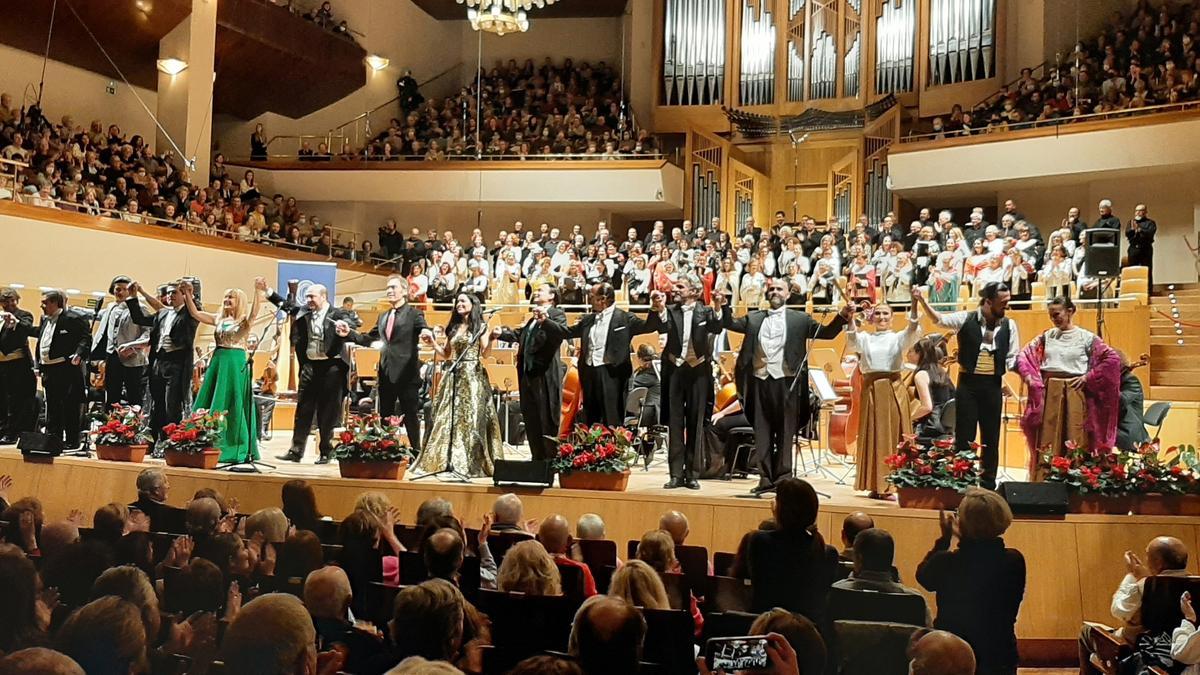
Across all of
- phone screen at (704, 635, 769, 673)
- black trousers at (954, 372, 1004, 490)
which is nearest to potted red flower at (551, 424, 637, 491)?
black trousers at (954, 372, 1004, 490)

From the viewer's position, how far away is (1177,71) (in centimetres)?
1427

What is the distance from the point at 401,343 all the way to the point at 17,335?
329 centimetres

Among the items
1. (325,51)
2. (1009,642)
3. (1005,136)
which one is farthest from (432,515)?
(325,51)

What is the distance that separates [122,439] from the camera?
8070 mm

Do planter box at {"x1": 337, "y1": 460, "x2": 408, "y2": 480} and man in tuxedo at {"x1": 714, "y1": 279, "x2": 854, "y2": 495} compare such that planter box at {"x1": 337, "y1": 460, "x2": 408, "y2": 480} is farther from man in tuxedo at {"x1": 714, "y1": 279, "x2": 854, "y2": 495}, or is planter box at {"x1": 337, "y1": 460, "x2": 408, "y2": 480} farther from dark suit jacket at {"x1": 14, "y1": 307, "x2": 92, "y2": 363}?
dark suit jacket at {"x1": 14, "y1": 307, "x2": 92, "y2": 363}

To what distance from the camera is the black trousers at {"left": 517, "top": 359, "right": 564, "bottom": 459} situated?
25.5ft

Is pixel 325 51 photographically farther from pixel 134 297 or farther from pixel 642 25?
pixel 134 297

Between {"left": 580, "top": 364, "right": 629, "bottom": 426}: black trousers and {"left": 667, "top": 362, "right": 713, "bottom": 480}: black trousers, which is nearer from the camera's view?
{"left": 667, "top": 362, "right": 713, "bottom": 480}: black trousers

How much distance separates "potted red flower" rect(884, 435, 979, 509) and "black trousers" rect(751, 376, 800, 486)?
0.70 meters

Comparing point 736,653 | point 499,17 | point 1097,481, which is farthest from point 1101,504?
point 499,17

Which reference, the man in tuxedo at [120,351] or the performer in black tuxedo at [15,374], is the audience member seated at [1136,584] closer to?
the man in tuxedo at [120,351]

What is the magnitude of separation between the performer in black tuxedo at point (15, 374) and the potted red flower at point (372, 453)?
3.41 meters

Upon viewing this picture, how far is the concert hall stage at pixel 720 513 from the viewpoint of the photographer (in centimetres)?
579

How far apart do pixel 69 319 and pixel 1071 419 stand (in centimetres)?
719
